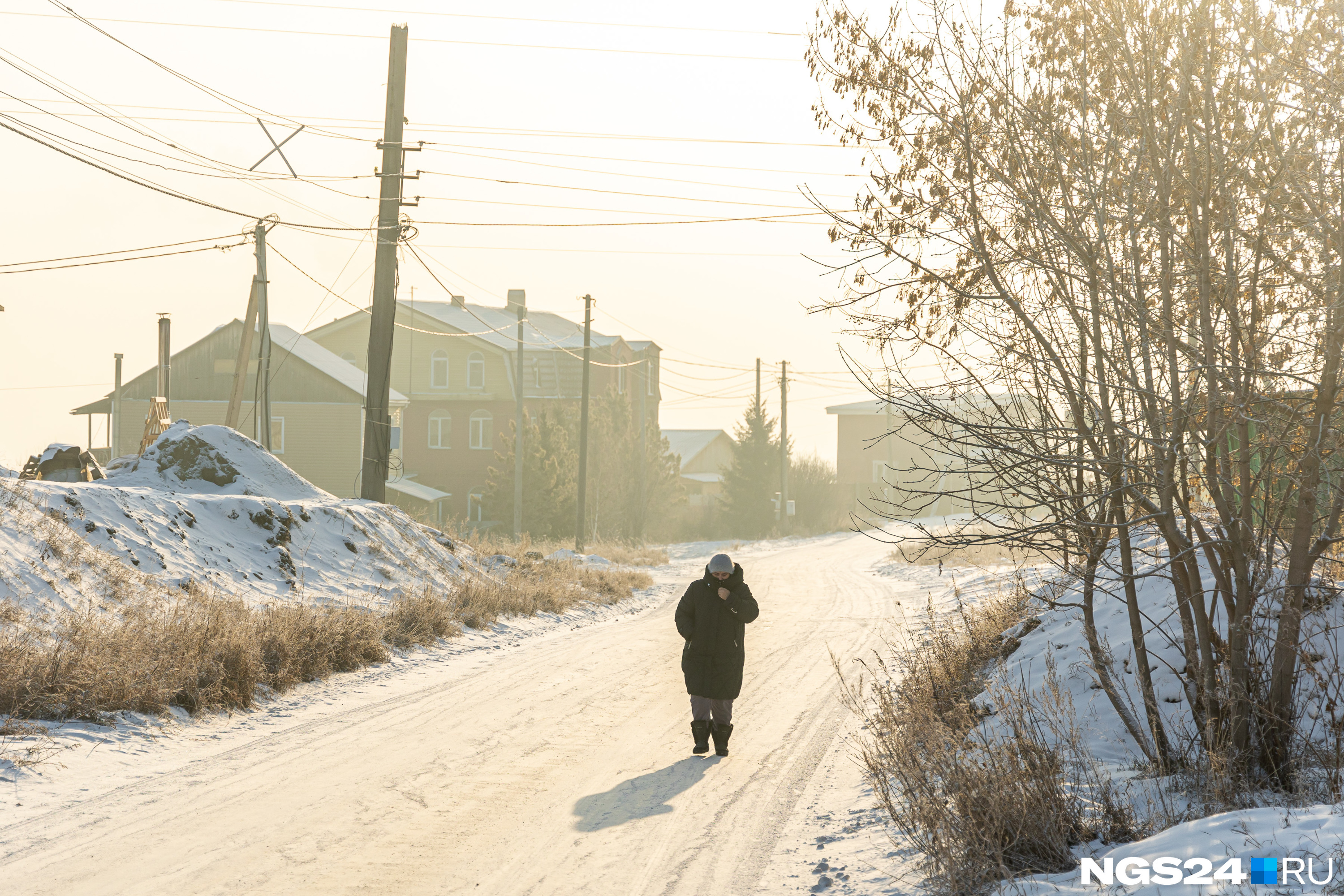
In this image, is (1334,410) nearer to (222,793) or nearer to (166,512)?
(222,793)

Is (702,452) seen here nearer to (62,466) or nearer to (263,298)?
(263,298)

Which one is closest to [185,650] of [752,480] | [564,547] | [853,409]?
[564,547]

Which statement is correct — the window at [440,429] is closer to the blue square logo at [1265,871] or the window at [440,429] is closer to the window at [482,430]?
the window at [482,430]

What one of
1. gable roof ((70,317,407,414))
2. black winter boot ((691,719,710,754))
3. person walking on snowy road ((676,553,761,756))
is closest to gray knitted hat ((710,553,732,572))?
person walking on snowy road ((676,553,761,756))

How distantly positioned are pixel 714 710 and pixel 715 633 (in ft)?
2.09

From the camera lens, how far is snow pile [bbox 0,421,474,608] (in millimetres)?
11469

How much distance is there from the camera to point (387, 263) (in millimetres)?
18344

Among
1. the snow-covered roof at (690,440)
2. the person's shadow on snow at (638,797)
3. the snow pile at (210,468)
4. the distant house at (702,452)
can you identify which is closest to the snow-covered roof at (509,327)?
the distant house at (702,452)

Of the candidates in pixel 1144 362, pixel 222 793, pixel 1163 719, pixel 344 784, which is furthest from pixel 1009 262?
pixel 222 793

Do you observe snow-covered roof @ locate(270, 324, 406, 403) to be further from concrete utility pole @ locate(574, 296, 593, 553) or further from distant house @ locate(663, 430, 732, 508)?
distant house @ locate(663, 430, 732, 508)

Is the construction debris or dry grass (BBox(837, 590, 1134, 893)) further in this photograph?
the construction debris

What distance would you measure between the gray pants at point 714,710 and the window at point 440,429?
49370 millimetres

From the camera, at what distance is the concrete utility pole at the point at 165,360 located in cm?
4362

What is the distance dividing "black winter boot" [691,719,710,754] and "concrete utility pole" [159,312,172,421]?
39697mm
